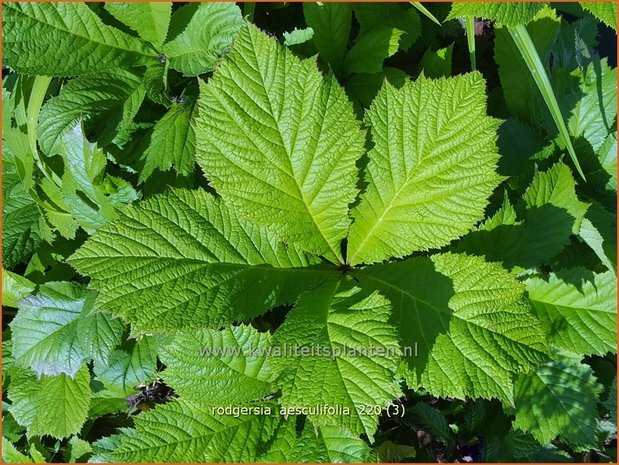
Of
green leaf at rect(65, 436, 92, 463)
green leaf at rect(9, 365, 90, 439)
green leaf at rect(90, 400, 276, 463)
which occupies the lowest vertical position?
green leaf at rect(65, 436, 92, 463)

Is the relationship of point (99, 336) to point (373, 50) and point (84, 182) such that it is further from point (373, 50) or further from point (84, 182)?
point (373, 50)

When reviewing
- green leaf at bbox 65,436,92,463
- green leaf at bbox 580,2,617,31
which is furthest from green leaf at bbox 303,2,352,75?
green leaf at bbox 65,436,92,463

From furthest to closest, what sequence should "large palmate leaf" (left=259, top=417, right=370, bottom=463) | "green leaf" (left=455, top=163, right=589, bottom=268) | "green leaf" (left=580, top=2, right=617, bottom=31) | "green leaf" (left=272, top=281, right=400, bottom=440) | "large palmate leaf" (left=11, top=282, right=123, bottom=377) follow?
1. "large palmate leaf" (left=11, top=282, right=123, bottom=377)
2. "green leaf" (left=455, top=163, right=589, bottom=268)
3. "large palmate leaf" (left=259, top=417, right=370, bottom=463)
4. "green leaf" (left=580, top=2, right=617, bottom=31)
5. "green leaf" (left=272, top=281, right=400, bottom=440)

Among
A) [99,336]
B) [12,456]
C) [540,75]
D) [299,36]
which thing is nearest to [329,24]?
[299,36]

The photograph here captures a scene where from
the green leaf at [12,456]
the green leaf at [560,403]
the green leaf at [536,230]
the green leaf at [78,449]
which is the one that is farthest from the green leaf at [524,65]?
the green leaf at [12,456]

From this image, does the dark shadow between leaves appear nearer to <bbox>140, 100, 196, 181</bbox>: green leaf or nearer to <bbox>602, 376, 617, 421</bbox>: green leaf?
<bbox>602, 376, 617, 421</bbox>: green leaf

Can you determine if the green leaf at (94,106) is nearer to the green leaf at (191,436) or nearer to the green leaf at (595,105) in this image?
the green leaf at (191,436)
